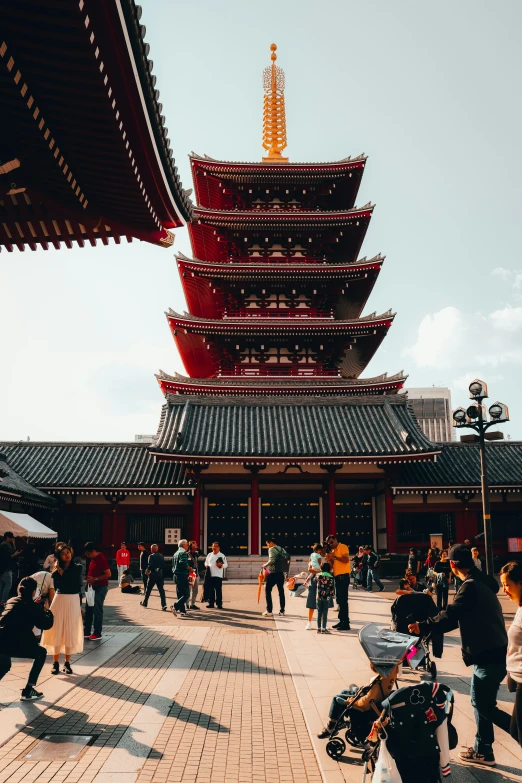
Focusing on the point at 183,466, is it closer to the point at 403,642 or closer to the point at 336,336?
the point at 336,336

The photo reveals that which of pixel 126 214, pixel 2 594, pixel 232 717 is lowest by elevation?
pixel 232 717

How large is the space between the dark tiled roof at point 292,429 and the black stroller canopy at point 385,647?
58.3 ft

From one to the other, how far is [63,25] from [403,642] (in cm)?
583

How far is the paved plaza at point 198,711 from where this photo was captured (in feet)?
16.5

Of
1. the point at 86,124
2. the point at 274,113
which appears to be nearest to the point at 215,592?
the point at 86,124

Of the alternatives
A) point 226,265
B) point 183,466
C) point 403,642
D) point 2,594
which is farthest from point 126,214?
point 226,265

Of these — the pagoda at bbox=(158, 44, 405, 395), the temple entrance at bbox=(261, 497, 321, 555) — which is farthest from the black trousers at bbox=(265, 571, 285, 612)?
the pagoda at bbox=(158, 44, 405, 395)

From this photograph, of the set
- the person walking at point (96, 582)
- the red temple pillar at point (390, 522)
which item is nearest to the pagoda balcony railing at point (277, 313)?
the red temple pillar at point (390, 522)

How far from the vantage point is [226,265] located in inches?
1131

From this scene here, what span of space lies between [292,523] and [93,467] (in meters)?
9.07

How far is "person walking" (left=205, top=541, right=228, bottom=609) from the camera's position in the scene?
13.8m

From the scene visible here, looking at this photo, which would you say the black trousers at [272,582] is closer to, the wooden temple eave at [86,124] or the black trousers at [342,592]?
the black trousers at [342,592]

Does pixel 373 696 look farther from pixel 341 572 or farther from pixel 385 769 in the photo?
pixel 341 572

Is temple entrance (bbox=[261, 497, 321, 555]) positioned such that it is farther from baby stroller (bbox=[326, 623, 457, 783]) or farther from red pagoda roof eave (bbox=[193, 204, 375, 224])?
baby stroller (bbox=[326, 623, 457, 783])
